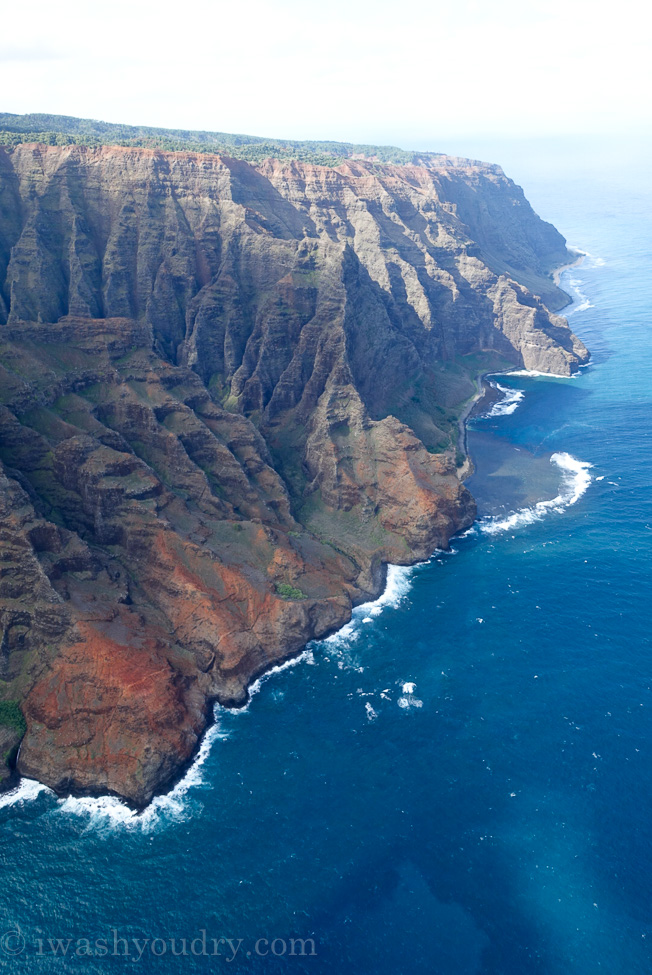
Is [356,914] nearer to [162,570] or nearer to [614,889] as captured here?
[614,889]

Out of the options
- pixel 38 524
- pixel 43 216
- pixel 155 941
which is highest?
pixel 43 216

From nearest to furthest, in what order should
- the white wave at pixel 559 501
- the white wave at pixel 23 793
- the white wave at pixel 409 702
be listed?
the white wave at pixel 23 793
the white wave at pixel 409 702
the white wave at pixel 559 501

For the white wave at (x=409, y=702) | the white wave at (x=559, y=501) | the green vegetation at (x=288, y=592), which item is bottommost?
the white wave at (x=409, y=702)

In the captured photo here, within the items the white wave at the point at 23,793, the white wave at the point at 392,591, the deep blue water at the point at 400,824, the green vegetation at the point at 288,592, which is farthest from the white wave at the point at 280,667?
the white wave at the point at 23,793

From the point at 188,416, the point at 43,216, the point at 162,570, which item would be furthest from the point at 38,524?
the point at 43,216

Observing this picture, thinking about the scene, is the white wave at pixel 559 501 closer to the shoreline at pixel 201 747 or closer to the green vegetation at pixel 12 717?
the shoreline at pixel 201 747

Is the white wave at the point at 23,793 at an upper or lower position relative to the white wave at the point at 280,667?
lower

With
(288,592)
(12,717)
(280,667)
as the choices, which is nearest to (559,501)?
(288,592)
